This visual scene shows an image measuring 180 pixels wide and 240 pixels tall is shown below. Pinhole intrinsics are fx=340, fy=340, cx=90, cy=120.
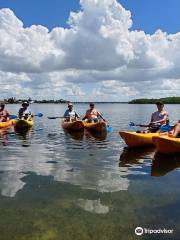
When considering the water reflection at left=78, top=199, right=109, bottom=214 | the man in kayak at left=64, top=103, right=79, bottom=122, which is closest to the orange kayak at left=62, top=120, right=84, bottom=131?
the man in kayak at left=64, top=103, right=79, bottom=122

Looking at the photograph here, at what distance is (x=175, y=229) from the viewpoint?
5.79m

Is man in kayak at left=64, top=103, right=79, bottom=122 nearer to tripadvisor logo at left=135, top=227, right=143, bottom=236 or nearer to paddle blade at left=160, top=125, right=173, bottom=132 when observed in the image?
paddle blade at left=160, top=125, right=173, bottom=132

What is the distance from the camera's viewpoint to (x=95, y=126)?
68.2 ft

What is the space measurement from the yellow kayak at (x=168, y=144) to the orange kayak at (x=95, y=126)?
8441 millimetres

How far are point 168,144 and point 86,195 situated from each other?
5393 millimetres

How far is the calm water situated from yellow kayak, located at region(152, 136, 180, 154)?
1.01ft

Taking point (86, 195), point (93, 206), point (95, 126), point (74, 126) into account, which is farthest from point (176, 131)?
point (74, 126)

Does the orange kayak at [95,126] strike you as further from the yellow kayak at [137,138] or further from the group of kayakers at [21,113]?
the yellow kayak at [137,138]

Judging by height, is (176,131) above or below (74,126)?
above

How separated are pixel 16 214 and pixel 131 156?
6.86 m

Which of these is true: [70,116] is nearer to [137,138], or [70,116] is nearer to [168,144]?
[137,138]

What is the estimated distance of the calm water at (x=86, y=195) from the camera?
5789 mm

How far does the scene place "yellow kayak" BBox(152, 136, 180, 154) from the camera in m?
11.9

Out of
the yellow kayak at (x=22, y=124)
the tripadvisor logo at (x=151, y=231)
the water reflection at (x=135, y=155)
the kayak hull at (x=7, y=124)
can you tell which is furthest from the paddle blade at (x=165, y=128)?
the kayak hull at (x=7, y=124)
